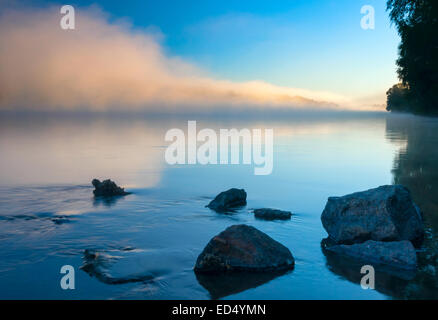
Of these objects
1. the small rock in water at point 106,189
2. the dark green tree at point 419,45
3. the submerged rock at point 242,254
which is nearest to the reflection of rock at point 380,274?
the submerged rock at point 242,254

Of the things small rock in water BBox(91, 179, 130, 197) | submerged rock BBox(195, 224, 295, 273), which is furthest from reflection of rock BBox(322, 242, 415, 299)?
small rock in water BBox(91, 179, 130, 197)

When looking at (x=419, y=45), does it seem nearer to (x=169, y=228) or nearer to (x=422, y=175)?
(x=422, y=175)

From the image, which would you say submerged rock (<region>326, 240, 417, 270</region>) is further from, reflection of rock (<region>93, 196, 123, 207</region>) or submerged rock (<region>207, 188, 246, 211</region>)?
reflection of rock (<region>93, 196, 123, 207</region>)

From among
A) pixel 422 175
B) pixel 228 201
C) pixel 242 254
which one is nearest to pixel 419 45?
pixel 422 175

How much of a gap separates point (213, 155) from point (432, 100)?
1436 centimetres

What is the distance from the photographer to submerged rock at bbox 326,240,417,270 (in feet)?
22.7

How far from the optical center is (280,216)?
1002 centimetres

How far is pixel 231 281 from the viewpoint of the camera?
251 inches

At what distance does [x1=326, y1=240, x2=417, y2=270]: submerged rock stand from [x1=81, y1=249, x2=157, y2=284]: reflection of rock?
3559 millimetres

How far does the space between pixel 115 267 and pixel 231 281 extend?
6.46ft

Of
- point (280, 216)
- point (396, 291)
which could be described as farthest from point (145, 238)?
point (396, 291)

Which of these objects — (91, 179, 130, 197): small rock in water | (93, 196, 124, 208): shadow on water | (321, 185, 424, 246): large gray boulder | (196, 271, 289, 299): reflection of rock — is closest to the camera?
(196, 271, 289, 299): reflection of rock

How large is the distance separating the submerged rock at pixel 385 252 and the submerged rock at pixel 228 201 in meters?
3.85
